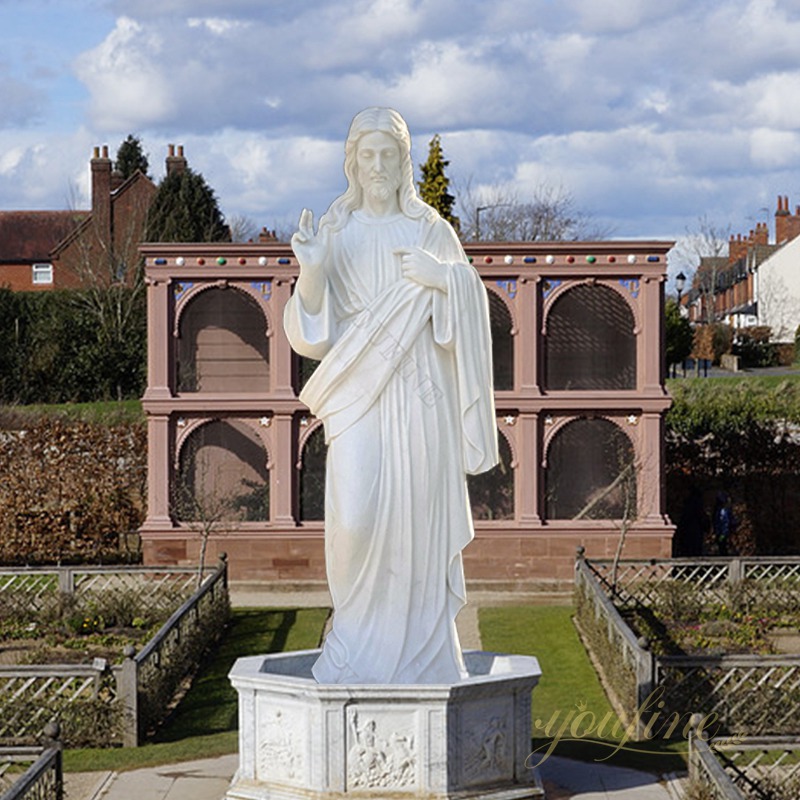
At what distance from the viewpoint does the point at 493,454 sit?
971cm

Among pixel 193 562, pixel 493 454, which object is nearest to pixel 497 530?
pixel 193 562

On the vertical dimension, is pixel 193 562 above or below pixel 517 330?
below

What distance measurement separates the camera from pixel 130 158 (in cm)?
5972

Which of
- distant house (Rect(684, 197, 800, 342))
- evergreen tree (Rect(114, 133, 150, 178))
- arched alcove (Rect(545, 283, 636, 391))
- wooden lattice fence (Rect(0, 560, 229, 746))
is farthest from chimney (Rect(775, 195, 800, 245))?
wooden lattice fence (Rect(0, 560, 229, 746))

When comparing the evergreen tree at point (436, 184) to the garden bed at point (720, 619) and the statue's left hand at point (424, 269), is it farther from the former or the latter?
the statue's left hand at point (424, 269)

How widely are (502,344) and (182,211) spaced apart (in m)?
26.0

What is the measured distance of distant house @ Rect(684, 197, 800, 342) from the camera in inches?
2564

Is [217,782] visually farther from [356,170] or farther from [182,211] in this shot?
[182,211]

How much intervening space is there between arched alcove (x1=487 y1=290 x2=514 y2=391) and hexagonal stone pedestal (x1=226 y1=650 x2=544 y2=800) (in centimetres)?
1473

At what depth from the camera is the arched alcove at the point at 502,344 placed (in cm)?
2412

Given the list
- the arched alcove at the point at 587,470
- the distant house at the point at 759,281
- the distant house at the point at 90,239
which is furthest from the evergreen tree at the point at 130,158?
the arched alcove at the point at 587,470

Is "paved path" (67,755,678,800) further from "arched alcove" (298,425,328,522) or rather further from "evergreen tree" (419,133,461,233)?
"evergreen tree" (419,133,461,233)

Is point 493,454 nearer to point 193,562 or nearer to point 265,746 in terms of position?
point 265,746

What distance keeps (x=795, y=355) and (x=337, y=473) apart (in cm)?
4816
